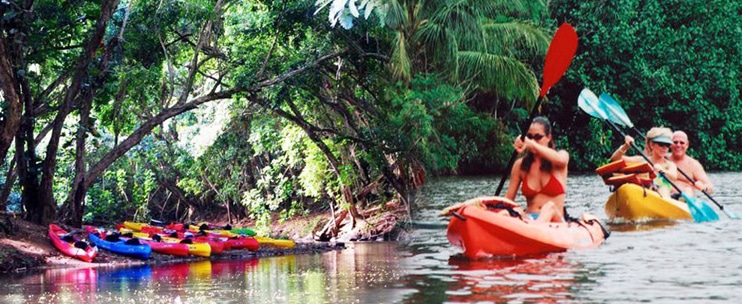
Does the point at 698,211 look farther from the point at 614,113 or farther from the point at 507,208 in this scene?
the point at 507,208

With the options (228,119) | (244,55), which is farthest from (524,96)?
(244,55)

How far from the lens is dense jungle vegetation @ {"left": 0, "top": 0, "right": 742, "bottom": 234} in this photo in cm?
1489

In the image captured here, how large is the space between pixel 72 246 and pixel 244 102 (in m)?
5.94

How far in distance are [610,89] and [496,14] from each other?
8687 mm

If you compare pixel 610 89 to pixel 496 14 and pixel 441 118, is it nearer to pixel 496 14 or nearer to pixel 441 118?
pixel 496 14

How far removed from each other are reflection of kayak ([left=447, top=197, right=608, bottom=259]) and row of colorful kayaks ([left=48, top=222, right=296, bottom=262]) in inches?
158

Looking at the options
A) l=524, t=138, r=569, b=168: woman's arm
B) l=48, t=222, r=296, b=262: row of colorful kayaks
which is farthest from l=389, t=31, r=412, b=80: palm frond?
l=524, t=138, r=569, b=168: woman's arm

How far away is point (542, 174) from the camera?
11438 millimetres

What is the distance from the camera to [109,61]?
14992 millimetres

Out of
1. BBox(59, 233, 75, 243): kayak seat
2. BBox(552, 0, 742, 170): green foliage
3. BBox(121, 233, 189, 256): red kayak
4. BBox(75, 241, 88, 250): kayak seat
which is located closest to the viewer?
BBox(75, 241, 88, 250): kayak seat

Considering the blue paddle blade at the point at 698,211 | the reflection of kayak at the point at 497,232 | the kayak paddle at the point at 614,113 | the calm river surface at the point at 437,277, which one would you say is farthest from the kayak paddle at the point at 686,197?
the reflection of kayak at the point at 497,232

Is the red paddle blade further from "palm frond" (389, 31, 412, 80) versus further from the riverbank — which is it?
"palm frond" (389, 31, 412, 80)

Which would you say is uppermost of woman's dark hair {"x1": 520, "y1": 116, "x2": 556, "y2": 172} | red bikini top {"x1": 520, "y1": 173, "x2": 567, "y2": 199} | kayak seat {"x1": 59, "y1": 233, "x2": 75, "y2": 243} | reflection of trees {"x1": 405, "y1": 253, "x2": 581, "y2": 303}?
woman's dark hair {"x1": 520, "y1": 116, "x2": 556, "y2": 172}

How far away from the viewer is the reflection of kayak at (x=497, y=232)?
10773mm
